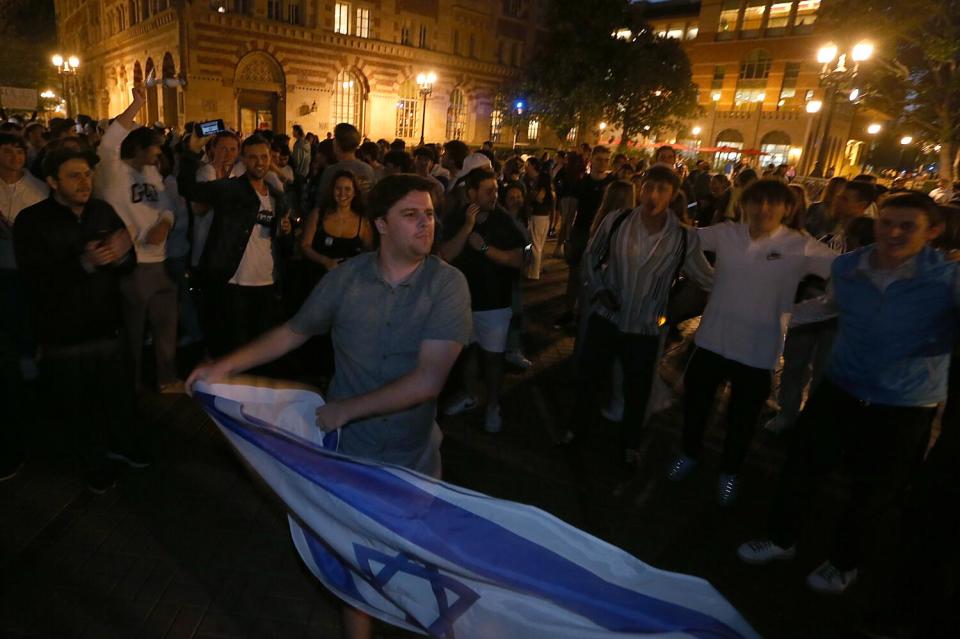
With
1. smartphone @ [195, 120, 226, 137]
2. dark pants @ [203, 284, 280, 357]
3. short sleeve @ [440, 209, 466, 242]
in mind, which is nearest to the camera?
short sleeve @ [440, 209, 466, 242]

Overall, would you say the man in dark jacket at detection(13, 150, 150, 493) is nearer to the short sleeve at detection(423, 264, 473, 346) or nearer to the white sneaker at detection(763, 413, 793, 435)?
the short sleeve at detection(423, 264, 473, 346)

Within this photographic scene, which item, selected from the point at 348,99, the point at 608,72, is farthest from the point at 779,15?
the point at 348,99

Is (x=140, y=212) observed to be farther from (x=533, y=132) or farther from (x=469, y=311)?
(x=533, y=132)

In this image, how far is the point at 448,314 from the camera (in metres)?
2.43

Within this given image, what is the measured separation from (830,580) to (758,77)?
5302cm

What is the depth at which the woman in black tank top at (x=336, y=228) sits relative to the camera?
547cm

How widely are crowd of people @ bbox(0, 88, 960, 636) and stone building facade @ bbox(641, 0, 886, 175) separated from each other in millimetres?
43042

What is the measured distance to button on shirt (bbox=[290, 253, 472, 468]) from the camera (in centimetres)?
245

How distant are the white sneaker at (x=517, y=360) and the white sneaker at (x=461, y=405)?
1237 mm

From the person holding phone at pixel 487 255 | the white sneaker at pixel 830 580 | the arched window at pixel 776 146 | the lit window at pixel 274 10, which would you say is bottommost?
the white sneaker at pixel 830 580

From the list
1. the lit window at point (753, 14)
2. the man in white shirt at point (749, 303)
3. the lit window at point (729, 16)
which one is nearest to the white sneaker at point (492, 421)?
the man in white shirt at point (749, 303)

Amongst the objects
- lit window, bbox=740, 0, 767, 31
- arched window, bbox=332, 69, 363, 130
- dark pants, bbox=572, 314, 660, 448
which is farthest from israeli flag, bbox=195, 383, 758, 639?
lit window, bbox=740, 0, 767, 31

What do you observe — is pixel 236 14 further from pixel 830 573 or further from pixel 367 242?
pixel 830 573

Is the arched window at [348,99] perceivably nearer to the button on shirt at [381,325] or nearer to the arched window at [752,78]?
the arched window at [752,78]
